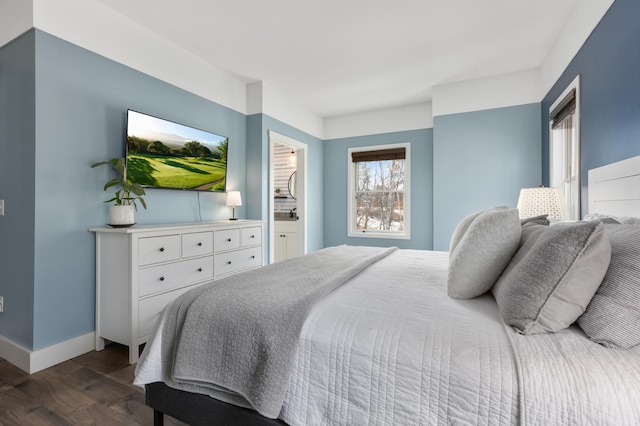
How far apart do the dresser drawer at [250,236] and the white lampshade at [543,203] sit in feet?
8.53

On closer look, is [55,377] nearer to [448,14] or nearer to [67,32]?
[67,32]

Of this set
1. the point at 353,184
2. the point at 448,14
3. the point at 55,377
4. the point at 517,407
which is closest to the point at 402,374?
the point at 517,407

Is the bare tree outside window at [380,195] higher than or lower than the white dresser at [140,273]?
higher

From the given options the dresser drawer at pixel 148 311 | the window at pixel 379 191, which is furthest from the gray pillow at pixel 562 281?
the window at pixel 379 191

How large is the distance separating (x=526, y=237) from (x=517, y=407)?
0.74 m

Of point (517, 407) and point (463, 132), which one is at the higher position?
point (463, 132)

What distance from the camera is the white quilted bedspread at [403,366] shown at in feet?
2.64

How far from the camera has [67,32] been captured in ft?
7.14

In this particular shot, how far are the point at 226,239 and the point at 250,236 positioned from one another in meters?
0.37

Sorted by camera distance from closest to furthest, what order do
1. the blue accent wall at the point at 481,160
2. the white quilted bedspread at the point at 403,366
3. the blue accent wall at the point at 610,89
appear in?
the white quilted bedspread at the point at 403,366 → the blue accent wall at the point at 610,89 → the blue accent wall at the point at 481,160

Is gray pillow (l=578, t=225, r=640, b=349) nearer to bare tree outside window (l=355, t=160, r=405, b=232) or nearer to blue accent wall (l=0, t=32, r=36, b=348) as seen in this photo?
blue accent wall (l=0, t=32, r=36, b=348)

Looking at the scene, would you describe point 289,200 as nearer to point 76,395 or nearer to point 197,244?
point 197,244

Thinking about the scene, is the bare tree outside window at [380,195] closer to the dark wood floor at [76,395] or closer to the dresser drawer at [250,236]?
the dresser drawer at [250,236]

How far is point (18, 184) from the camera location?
7.01ft
